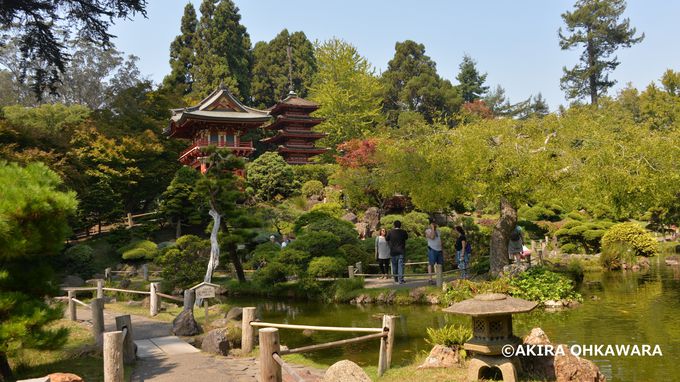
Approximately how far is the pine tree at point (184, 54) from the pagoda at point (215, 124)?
13.9 meters

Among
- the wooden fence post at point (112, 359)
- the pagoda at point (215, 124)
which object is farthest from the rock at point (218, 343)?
the pagoda at point (215, 124)

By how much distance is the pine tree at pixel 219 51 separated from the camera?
43469 mm

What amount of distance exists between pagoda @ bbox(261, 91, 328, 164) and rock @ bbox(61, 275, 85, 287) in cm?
2086

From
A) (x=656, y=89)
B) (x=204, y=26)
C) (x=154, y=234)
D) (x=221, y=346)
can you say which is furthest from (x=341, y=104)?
(x=221, y=346)

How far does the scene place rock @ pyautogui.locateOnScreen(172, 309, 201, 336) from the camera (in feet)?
32.1

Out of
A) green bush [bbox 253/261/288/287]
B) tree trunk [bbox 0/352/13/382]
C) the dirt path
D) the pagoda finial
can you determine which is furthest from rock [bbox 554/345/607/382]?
the pagoda finial

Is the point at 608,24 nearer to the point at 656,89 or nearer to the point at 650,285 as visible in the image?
the point at 656,89

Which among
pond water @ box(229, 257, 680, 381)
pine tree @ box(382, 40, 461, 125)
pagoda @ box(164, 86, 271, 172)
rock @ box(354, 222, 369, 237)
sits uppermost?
pine tree @ box(382, 40, 461, 125)

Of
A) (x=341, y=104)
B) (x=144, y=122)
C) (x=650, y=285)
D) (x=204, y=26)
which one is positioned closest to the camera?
(x=650, y=285)

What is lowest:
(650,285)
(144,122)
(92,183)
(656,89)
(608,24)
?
(650,285)

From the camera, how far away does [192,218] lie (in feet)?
83.9

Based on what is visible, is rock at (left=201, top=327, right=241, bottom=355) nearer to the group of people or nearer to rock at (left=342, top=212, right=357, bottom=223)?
the group of people

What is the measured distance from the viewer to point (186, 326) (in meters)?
9.81

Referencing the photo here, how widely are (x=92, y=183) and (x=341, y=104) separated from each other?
22.1 m
